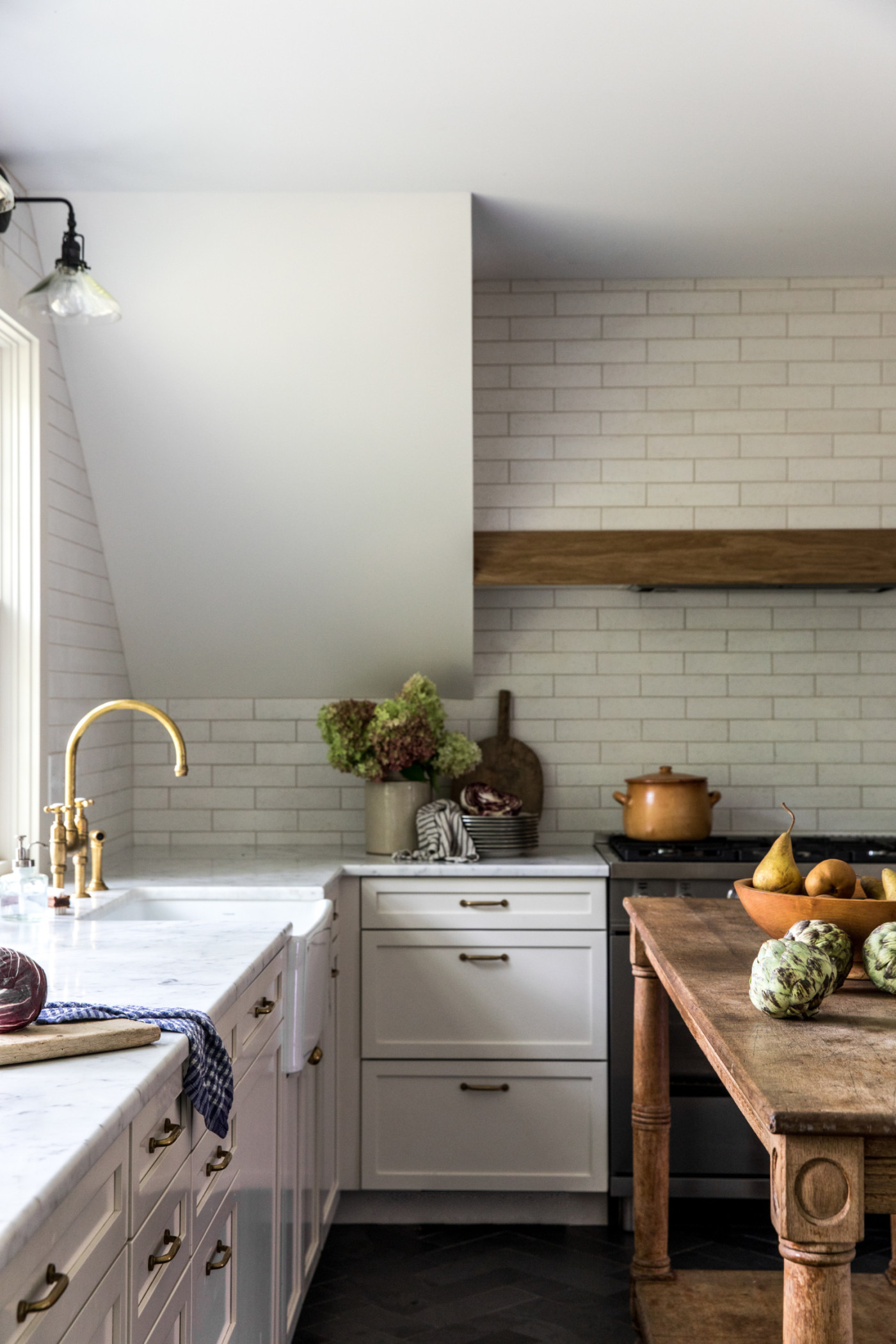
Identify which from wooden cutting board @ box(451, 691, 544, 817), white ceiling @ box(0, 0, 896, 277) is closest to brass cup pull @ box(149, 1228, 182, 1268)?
white ceiling @ box(0, 0, 896, 277)

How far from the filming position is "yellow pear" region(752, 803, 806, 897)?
2.02 metres

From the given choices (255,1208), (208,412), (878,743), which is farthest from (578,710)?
(255,1208)

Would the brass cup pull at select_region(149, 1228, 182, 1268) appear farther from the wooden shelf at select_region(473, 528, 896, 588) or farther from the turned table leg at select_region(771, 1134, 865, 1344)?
the wooden shelf at select_region(473, 528, 896, 588)

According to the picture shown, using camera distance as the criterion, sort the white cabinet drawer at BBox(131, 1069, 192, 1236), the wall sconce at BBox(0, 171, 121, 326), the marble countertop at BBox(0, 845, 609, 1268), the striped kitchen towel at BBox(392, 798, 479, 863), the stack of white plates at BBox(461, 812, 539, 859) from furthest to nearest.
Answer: the stack of white plates at BBox(461, 812, 539, 859) < the striped kitchen towel at BBox(392, 798, 479, 863) < the wall sconce at BBox(0, 171, 121, 326) < the white cabinet drawer at BBox(131, 1069, 192, 1236) < the marble countertop at BBox(0, 845, 609, 1268)

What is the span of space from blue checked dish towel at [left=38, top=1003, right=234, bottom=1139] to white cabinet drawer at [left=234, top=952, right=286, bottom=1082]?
0.30 m

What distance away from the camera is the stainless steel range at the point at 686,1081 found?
3387 millimetres

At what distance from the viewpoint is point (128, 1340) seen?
139 cm

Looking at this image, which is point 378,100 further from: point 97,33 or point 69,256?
point 69,256

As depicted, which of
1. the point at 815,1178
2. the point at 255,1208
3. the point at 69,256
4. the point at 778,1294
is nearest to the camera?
the point at 815,1178

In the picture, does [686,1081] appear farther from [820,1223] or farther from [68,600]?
[68,600]

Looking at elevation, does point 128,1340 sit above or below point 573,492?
below

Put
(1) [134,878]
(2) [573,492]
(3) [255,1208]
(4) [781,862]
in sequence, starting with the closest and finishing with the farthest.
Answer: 1. (4) [781,862]
2. (3) [255,1208]
3. (1) [134,878]
4. (2) [573,492]

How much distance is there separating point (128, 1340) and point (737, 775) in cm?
308

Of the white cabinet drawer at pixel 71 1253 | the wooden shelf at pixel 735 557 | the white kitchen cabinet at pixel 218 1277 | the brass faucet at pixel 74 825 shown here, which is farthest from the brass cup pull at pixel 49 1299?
the wooden shelf at pixel 735 557
